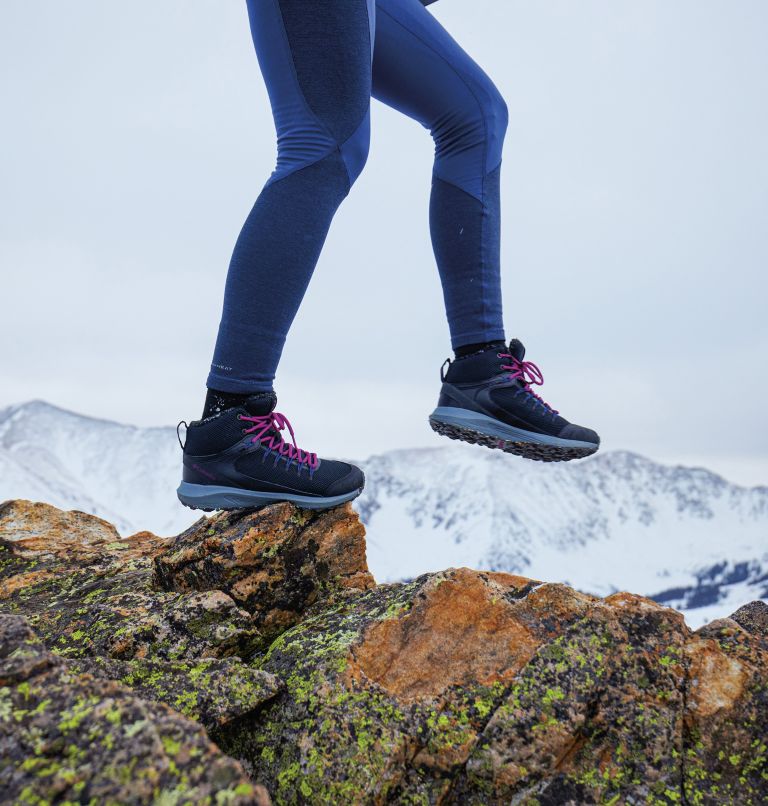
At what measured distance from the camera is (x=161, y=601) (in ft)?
11.7

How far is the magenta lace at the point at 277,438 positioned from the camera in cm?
349

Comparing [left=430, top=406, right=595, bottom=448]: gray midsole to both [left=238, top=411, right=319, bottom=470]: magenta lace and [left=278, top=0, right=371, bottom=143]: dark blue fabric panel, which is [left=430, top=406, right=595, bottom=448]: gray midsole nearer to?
[left=238, top=411, right=319, bottom=470]: magenta lace

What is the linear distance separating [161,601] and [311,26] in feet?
→ 10.2

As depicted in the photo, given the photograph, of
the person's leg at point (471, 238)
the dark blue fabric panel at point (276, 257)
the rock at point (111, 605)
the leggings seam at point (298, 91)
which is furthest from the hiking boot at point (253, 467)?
the leggings seam at point (298, 91)

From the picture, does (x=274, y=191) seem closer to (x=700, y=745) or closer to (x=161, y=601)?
(x=161, y=601)

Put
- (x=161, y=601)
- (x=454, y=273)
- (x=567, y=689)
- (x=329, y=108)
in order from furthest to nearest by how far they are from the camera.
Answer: (x=454, y=273) < (x=161, y=601) < (x=329, y=108) < (x=567, y=689)

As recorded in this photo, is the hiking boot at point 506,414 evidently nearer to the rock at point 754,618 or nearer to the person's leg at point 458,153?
the person's leg at point 458,153

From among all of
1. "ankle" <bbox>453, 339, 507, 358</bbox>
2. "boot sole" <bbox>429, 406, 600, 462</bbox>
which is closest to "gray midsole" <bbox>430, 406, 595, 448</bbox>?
"boot sole" <bbox>429, 406, 600, 462</bbox>

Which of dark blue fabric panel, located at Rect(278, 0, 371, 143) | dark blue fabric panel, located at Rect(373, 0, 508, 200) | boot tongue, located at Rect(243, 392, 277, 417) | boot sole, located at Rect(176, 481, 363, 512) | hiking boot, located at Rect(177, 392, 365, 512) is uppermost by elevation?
dark blue fabric panel, located at Rect(373, 0, 508, 200)

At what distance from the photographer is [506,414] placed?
12.9ft

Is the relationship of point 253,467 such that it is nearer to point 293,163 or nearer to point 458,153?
point 293,163

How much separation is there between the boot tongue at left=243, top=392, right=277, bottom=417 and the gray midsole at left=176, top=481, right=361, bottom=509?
497mm

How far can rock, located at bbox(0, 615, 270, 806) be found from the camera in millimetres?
1572

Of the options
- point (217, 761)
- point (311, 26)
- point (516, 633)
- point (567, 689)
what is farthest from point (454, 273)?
point (217, 761)
